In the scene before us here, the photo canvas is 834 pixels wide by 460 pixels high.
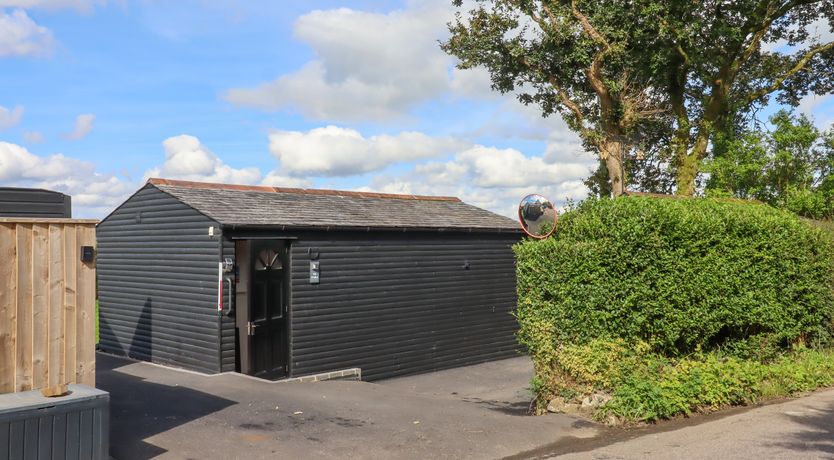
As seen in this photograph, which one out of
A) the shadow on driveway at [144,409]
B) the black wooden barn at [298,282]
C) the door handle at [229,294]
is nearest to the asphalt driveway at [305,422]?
the shadow on driveway at [144,409]

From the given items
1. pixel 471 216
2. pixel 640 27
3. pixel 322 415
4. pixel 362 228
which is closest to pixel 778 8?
pixel 640 27

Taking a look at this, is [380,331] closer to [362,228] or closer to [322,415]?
[362,228]

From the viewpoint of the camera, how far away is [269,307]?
13.9 m

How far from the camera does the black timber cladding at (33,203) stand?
25.2 feet

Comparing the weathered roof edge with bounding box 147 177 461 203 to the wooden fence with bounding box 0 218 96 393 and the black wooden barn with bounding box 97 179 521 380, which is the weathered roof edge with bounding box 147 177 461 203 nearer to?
the black wooden barn with bounding box 97 179 521 380

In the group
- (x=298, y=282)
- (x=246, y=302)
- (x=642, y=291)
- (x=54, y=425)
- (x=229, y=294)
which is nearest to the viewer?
(x=54, y=425)

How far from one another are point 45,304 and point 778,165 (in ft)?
65.5

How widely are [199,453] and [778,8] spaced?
21649 mm

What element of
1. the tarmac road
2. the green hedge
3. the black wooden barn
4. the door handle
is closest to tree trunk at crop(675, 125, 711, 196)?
the black wooden barn

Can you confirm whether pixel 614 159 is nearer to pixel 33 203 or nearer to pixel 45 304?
pixel 33 203

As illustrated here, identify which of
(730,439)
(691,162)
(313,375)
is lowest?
(313,375)

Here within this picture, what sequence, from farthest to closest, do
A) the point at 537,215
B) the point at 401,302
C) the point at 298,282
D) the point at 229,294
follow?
the point at 401,302, the point at 298,282, the point at 229,294, the point at 537,215

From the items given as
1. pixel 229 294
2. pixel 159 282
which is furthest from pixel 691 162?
pixel 159 282

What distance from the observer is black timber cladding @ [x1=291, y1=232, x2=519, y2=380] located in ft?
46.9
